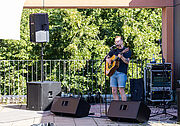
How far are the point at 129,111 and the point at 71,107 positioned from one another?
1059 mm

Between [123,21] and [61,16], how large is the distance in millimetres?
2288

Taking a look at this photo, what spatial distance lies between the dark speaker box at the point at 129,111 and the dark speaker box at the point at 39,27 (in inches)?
91.8

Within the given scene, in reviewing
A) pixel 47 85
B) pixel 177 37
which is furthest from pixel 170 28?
pixel 47 85

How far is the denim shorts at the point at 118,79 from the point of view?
6.03m

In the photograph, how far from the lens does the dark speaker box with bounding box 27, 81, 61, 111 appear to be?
6402mm

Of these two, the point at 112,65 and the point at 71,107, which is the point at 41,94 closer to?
the point at 71,107

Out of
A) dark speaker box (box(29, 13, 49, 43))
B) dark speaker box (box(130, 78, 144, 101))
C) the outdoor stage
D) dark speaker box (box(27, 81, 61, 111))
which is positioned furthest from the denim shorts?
dark speaker box (box(29, 13, 49, 43))

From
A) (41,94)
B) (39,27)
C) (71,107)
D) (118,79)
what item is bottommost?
(71,107)

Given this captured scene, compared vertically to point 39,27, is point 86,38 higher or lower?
higher

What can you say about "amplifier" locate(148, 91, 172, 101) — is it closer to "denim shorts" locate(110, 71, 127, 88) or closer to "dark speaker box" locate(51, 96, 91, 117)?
"denim shorts" locate(110, 71, 127, 88)

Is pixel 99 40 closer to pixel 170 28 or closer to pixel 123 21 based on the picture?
pixel 123 21

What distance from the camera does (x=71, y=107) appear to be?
18.1 ft

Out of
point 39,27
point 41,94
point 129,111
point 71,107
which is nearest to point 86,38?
point 39,27

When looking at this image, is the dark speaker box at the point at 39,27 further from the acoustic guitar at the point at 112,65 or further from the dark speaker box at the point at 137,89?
the dark speaker box at the point at 137,89
